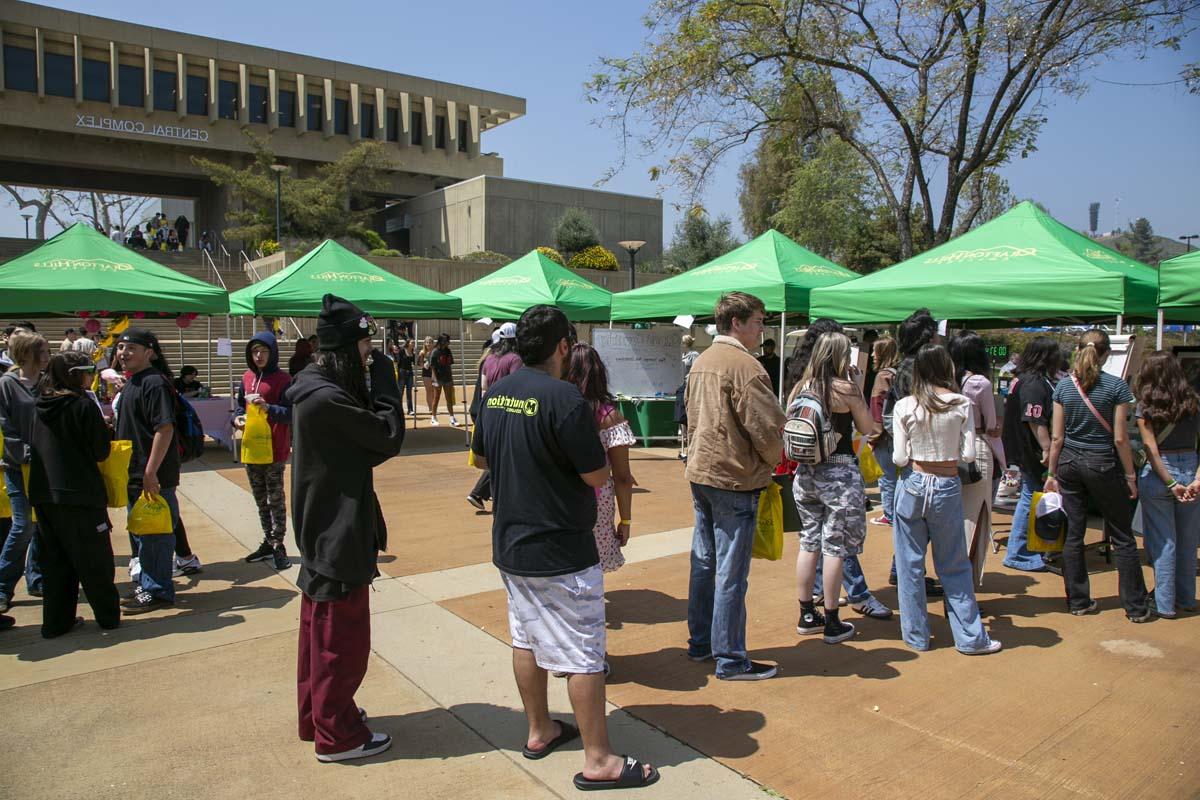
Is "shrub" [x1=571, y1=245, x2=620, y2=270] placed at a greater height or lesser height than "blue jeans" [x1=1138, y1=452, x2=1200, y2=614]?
greater

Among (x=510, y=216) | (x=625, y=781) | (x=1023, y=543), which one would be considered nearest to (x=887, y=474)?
(x=1023, y=543)

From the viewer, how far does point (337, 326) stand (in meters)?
3.32

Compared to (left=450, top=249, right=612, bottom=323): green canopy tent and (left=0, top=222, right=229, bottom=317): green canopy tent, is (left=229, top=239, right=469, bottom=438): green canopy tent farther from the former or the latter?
(left=0, top=222, right=229, bottom=317): green canopy tent

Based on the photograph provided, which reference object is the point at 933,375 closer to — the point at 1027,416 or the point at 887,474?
the point at 1027,416

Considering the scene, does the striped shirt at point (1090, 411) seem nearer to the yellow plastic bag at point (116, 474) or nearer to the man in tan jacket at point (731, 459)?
the man in tan jacket at point (731, 459)

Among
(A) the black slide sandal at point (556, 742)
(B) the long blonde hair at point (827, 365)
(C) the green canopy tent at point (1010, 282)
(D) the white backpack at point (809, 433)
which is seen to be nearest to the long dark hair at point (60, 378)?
(A) the black slide sandal at point (556, 742)

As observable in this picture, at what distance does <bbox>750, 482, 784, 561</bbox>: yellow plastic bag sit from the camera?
423 cm

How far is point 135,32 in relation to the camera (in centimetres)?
3872

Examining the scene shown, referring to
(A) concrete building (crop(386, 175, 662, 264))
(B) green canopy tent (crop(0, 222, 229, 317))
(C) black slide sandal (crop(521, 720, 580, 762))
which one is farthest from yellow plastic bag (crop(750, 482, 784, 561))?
(A) concrete building (crop(386, 175, 662, 264))

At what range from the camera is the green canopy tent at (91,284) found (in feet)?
33.3

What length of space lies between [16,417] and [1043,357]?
23.3 ft

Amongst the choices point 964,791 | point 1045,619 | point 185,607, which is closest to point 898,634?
point 1045,619

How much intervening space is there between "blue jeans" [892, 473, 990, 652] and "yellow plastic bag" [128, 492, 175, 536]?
4481mm

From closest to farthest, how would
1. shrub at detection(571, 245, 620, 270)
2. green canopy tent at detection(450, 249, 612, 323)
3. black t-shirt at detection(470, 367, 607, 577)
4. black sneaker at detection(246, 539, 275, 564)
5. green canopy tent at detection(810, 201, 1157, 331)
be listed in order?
black t-shirt at detection(470, 367, 607, 577) → black sneaker at detection(246, 539, 275, 564) → green canopy tent at detection(810, 201, 1157, 331) → green canopy tent at detection(450, 249, 612, 323) → shrub at detection(571, 245, 620, 270)
